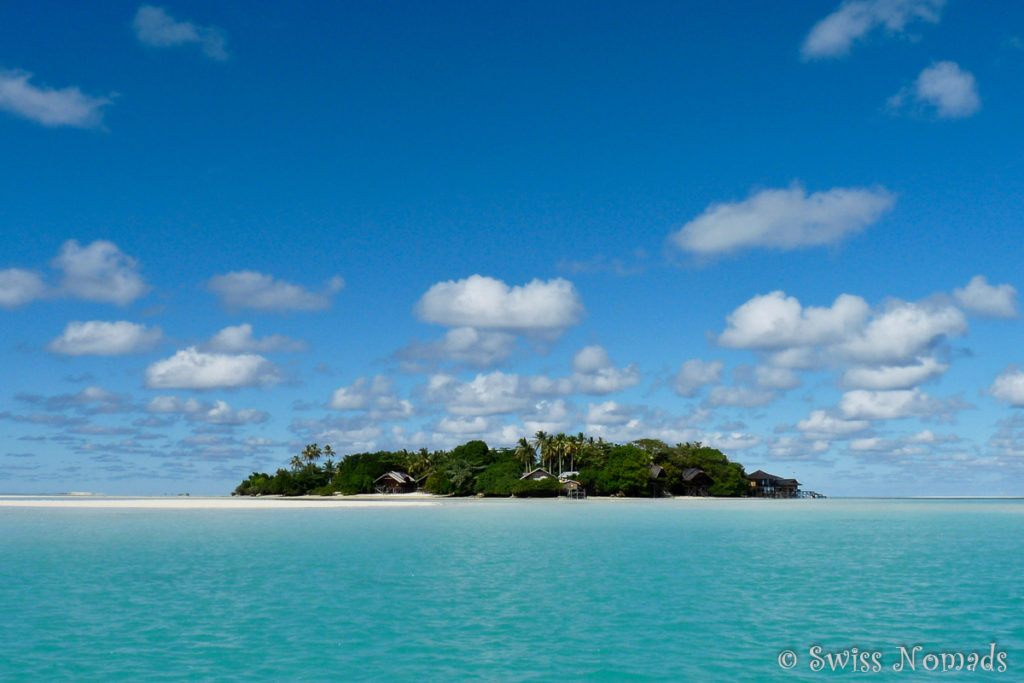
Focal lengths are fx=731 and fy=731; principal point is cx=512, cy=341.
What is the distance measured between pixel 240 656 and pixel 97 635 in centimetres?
506

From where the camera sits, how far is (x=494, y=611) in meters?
23.4

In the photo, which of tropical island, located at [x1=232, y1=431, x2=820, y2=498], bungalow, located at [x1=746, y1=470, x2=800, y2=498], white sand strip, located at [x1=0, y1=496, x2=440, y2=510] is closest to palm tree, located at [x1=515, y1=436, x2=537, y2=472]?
tropical island, located at [x1=232, y1=431, x2=820, y2=498]

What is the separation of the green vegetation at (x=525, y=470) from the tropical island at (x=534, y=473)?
0.54 feet

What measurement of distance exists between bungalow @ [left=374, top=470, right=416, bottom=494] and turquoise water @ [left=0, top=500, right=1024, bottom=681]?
90280 millimetres

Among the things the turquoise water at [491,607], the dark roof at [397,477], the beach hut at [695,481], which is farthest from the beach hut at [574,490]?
the turquoise water at [491,607]

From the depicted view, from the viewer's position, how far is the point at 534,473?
393 ft

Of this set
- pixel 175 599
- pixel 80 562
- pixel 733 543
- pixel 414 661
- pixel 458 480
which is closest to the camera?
pixel 414 661

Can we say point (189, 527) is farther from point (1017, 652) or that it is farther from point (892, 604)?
point (1017, 652)

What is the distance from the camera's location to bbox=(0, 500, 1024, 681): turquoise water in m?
17.3

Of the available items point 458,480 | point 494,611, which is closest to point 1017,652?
point 494,611

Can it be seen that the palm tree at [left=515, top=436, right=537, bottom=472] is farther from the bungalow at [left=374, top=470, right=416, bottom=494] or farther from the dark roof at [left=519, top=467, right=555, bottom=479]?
the bungalow at [left=374, top=470, right=416, bottom=494]

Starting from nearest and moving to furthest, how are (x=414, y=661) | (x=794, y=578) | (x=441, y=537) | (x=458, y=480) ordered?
(x=414, y=661)
(x=794, y=578)
(x=441, y=537)
(x=458, y=480)

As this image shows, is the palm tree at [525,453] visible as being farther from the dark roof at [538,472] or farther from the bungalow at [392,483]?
the bungalow at [392,483]

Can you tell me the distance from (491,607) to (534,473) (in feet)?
317
